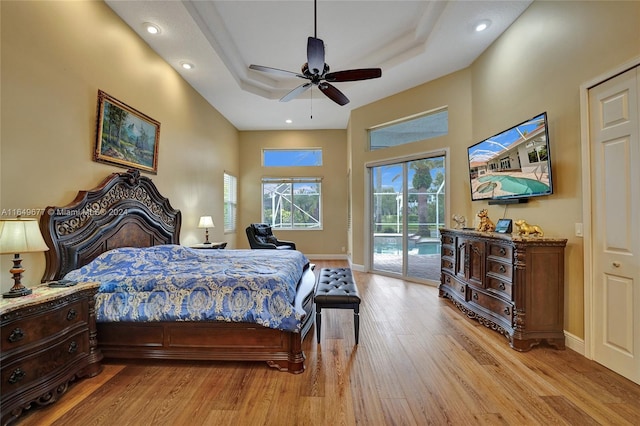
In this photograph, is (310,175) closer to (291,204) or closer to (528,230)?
(291,204)

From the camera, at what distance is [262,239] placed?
568 centimetres

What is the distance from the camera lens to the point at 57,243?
225cm

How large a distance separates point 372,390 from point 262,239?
413 cm

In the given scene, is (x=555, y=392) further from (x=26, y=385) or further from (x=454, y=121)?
(x=454, y=121)

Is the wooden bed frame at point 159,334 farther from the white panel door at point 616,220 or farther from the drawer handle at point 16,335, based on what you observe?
the white panel door at point 616,220

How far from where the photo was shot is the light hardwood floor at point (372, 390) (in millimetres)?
1667

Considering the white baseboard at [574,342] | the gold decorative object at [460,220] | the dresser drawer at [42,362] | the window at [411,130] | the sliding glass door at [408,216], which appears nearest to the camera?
the dresser drawer at [42,362]

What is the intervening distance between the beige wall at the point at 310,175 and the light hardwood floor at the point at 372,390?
15.5ft

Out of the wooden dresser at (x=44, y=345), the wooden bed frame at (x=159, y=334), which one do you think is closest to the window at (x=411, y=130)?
the wooden bed frame at (x=159, y=334)

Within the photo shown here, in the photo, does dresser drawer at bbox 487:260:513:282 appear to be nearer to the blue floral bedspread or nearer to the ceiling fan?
the blue floral bedspread

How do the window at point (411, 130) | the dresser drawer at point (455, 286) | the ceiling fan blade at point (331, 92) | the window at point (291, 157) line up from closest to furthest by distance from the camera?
the ceiling fan blade at point (331, 92) < the dresser drawer at point (455, 286) < the window at point (411, 130) < the window at point (291, 157)

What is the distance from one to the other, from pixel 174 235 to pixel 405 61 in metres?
4.22

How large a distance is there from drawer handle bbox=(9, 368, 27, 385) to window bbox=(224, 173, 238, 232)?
15.9ft

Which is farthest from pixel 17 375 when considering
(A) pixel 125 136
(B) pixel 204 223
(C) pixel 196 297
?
(B) pixel 204 223
